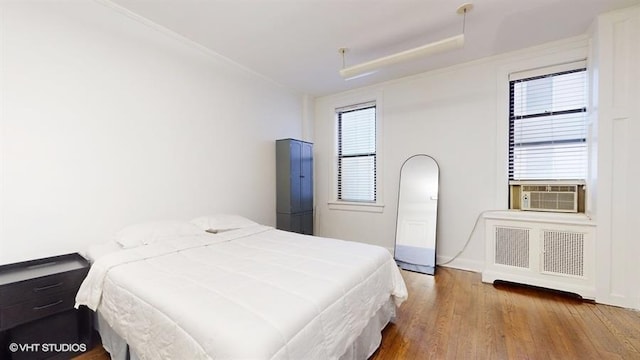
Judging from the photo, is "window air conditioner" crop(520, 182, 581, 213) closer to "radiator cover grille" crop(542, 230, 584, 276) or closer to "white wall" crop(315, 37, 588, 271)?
"white wall" crop(315, 37, 588, 271)

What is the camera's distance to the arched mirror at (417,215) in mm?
3506

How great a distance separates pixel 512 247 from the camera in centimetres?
294

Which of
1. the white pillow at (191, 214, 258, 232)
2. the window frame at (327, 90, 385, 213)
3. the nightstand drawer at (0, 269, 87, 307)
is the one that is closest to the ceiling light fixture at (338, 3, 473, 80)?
the window frame at (327, 90, 385, 213)

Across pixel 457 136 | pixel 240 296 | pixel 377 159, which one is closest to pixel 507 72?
pixel 457 136

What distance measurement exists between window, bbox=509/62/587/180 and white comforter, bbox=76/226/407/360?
240 cm

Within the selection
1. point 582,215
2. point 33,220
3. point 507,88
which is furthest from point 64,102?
point 582,215

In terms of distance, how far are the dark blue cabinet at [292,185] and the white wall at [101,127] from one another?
710 millimetres

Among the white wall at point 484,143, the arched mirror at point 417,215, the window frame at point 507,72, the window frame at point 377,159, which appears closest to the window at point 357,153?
the window frame at point 377,159

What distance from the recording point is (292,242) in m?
2.41

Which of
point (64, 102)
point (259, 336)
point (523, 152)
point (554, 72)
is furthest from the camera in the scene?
point (523, 152)

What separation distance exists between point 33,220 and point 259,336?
2.08m

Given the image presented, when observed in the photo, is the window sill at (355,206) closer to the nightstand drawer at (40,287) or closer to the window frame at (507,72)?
the window frame at (507,72)

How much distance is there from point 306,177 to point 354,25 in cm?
223

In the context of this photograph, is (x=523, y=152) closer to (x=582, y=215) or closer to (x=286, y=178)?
(x=582, y=215)
